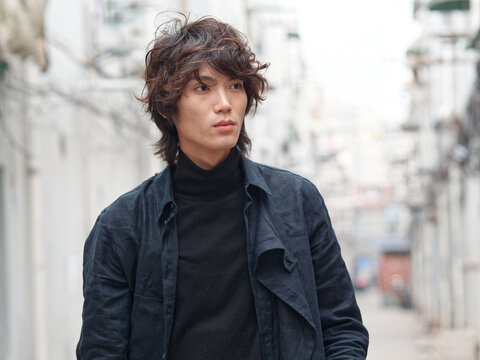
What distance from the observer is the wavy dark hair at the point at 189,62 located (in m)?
Answer: 2.67

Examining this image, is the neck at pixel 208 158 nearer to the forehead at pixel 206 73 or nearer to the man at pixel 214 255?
the man at pixel 214 255

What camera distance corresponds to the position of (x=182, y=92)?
8.88 feet

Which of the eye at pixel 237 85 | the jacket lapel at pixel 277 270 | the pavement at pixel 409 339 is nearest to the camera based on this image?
the jacket lapel at pixel 277 270

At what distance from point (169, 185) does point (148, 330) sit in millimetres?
370

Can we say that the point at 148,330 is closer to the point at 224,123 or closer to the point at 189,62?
the point at 224,123

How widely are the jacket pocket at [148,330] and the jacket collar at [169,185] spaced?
216mm

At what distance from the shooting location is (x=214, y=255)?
2713mm

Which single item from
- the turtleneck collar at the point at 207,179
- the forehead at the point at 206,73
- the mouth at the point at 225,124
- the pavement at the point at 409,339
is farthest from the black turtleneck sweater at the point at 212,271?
the pavement at the point at 409,339

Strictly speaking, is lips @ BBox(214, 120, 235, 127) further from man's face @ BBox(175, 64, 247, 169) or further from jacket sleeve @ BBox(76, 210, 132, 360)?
jacket sleeve @ BBox(76, 210, 132, 360)

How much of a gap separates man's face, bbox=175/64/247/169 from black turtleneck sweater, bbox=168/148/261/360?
9cm

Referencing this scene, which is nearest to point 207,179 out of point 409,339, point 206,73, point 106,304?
point 206,73

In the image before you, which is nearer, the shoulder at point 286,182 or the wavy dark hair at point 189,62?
the wavy dark hair at point 189,62

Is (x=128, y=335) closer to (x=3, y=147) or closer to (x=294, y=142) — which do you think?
(x=3, y=147)

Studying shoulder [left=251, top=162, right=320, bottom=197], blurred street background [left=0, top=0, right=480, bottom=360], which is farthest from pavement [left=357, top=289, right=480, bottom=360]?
shoulder [left=251, top=162, right=320, bottom=197]
